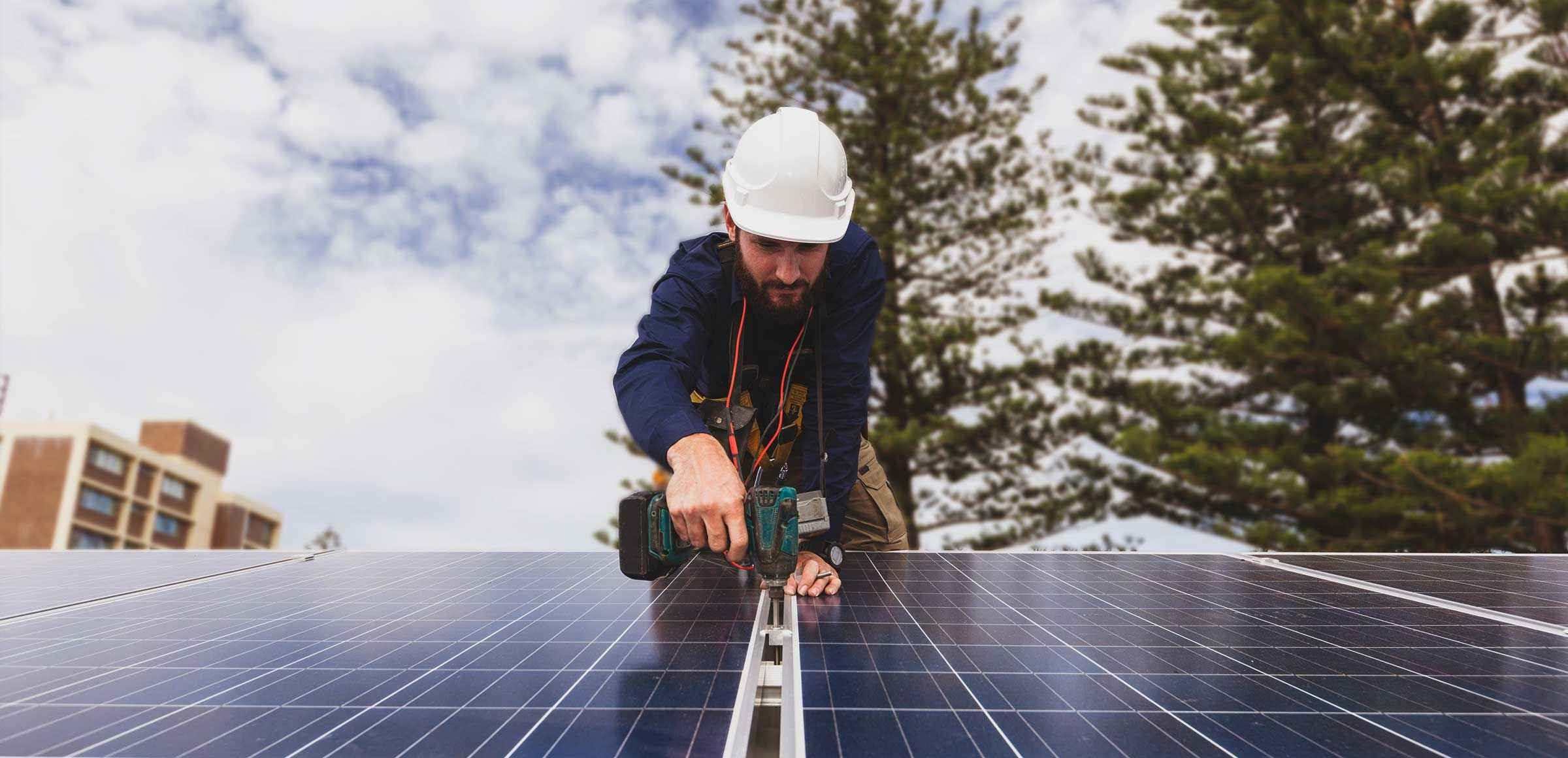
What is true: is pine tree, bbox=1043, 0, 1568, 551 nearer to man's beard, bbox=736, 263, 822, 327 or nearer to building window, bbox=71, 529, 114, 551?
man's beard, bbox=736, 263, 822, 327

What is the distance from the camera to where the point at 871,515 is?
13.0ft

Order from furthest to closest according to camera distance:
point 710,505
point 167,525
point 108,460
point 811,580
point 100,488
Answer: point 167,525 < point 108,460 < point 100,488 < point 811,580 < point 710,505

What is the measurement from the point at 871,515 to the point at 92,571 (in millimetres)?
2972

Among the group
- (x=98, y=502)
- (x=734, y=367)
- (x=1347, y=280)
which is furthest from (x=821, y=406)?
(x=98, y=502)

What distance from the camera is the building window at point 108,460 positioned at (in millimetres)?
41531

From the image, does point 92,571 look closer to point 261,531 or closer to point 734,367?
point 734,367

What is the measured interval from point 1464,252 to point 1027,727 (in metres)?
14.5

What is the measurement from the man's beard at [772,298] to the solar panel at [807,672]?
905 mm

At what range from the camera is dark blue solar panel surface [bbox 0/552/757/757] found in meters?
1.32

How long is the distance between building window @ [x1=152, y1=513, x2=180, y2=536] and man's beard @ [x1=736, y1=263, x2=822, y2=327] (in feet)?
174

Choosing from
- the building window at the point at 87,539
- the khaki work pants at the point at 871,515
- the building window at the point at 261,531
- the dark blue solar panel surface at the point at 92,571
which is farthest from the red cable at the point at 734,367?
the building window at the point at 261,531

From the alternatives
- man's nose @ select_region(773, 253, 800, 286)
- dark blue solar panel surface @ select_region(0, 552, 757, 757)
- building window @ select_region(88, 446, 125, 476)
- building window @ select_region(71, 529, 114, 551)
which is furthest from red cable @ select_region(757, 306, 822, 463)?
building window @ select_region(88, 446, 125, 476)

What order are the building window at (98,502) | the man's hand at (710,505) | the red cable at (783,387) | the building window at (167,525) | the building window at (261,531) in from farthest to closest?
1. the building window at (261,531)
2. the building window at (167,525)
3. the building window at (98,502)
4. the red cable at (783,387)
5. the man's hand at (710,505)

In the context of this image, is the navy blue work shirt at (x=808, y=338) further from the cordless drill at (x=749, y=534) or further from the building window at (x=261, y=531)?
the building window at (x=261, y=531)
